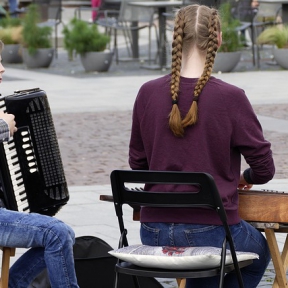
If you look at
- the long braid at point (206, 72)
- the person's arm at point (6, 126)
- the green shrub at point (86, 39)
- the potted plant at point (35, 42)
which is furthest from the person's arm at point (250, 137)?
the potted plant at point (35, 42)

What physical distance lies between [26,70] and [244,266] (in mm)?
14685

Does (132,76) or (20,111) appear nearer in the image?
(20,111)

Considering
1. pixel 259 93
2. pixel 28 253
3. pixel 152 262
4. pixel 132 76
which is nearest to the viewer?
pixel 152 262

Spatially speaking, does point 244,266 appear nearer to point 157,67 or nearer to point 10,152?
point 10,152

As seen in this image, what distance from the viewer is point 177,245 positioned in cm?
386

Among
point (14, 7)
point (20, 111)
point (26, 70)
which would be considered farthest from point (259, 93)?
point (14, 7)

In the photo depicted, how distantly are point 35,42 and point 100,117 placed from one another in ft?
22.4

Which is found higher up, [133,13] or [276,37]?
[133,13]

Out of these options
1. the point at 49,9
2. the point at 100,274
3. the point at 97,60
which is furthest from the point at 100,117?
the point at 49,9

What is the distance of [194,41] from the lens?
390cm

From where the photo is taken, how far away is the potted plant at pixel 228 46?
16172 mm

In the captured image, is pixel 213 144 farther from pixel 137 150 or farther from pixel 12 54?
pixel 12 54

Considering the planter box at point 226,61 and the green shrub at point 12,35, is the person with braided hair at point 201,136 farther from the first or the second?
the green shrub at point 12,35

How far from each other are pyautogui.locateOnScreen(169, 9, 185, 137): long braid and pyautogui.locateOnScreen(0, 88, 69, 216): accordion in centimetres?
81
